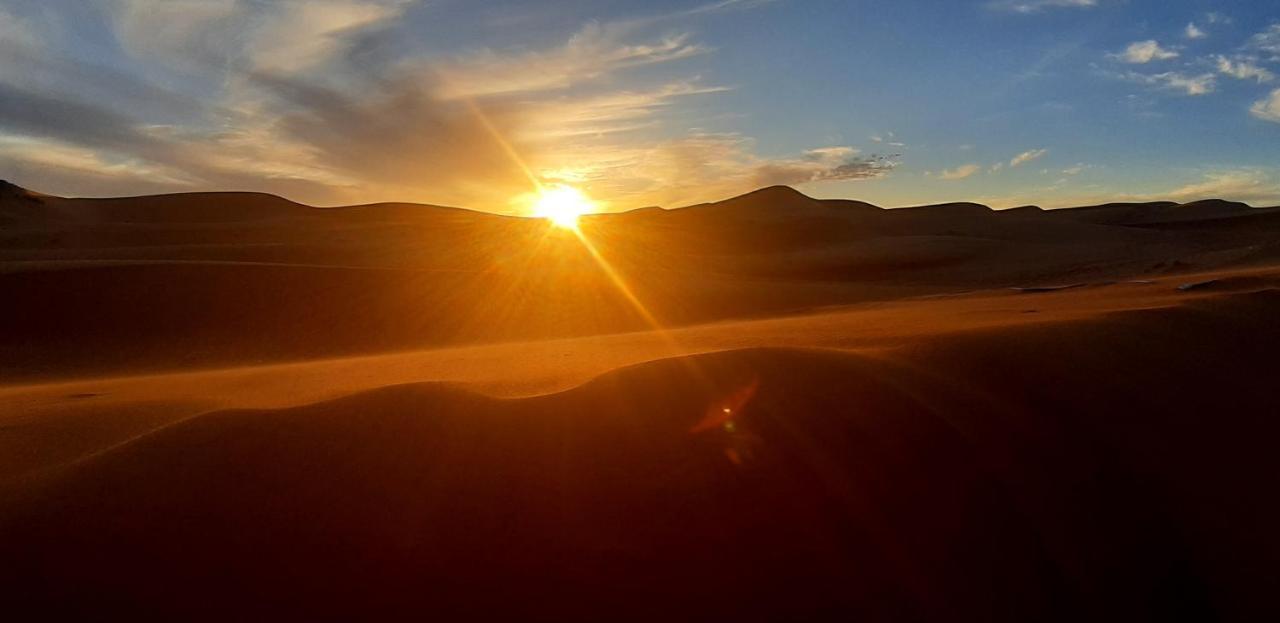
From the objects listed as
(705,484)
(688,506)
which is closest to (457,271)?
(705,484)

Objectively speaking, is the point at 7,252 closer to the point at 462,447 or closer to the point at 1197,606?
the point at 462,447

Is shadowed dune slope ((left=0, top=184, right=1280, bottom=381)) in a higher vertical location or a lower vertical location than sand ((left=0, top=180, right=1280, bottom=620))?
higher

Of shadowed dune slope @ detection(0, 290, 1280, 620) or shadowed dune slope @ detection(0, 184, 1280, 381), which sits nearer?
shadowed dune slope @ detection(0, 290, 1280, 620)

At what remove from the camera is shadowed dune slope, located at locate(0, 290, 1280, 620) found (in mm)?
3531

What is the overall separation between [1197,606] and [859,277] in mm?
23710

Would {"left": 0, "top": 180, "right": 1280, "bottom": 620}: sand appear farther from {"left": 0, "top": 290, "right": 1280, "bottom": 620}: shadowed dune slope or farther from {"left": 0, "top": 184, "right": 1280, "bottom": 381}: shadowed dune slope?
{"left": 0, "top": 184, "right": 1280, "bottom": 381}: shadowed dune slope

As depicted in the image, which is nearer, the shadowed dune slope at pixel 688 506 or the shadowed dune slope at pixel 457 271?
the shadowed dune slope at pixel 688 506

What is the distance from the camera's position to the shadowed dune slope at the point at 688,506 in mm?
3531

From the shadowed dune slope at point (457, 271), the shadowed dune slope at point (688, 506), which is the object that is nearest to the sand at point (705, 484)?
the shadowed dune slope at point (688, 506)

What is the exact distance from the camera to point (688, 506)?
156 inches

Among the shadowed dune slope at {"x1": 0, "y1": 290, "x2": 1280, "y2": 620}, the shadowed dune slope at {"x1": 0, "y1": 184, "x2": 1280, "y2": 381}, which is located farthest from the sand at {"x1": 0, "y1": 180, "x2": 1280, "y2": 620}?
the shadowed dune slope at {"x1": 0, "y1": 184, "x2": 1280, "y2": 381}

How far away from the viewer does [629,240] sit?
40.1 meters

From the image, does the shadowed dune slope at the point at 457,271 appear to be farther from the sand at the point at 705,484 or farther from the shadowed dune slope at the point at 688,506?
the shadowed dune slope at the point at 688,506

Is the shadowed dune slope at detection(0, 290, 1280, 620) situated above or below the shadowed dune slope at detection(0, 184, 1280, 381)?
below
